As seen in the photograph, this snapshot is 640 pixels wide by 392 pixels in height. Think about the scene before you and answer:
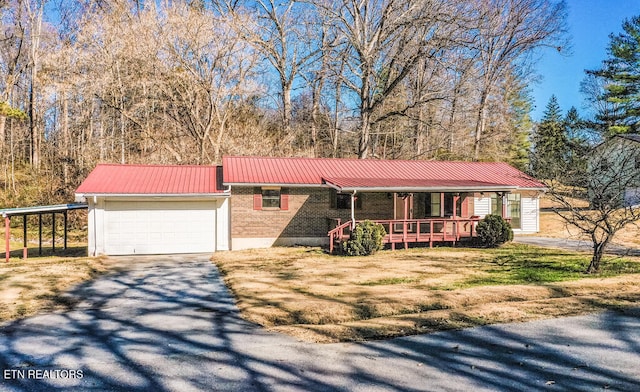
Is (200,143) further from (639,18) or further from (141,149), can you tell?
(639,18)

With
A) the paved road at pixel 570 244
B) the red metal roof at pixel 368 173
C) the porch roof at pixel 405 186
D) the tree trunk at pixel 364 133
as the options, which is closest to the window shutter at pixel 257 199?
the red metal roof at pixel 368 173

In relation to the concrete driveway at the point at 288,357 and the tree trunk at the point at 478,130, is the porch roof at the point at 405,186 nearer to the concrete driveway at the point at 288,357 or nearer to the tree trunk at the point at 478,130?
the concrete driveway at the point at 288,357

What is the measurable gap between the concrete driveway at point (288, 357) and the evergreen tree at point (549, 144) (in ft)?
21.8

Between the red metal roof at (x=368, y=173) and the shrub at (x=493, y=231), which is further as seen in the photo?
the red metal roof at (x=368, y=173)

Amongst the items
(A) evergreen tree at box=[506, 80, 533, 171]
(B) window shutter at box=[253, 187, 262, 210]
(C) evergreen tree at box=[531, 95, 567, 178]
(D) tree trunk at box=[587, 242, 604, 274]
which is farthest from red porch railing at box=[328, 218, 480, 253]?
(A) evergreen tree at box=[506, 80, 533, 171]

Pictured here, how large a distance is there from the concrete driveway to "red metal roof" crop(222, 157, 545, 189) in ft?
35.6

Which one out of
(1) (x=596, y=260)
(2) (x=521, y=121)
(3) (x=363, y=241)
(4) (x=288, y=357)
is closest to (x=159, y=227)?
(3) (x=363, y=241)

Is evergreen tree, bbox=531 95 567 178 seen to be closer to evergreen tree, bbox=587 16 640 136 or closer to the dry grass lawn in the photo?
evergreen tree, bbox=587 16 640 136

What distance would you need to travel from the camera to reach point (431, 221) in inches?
749

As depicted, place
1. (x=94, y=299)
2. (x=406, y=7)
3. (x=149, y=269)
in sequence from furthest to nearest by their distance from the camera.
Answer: (x=406, y=7)
(x=149, y=269)
(x=94, y=299)

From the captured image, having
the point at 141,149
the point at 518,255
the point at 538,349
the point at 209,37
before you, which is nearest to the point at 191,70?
the point at 209,37

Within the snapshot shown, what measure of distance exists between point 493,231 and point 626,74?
26.1m

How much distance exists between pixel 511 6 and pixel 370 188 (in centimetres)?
2309

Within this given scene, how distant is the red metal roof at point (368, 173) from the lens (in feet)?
62.5
